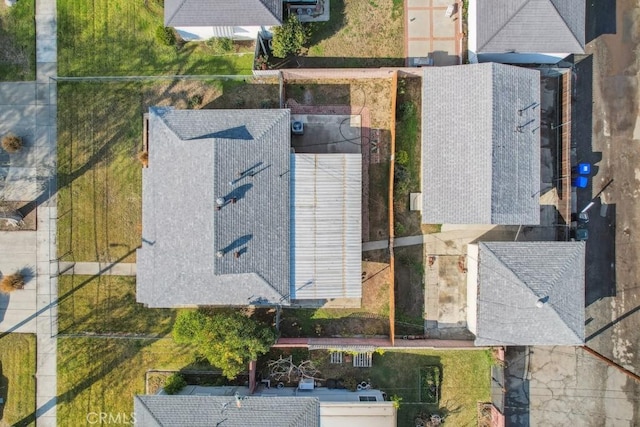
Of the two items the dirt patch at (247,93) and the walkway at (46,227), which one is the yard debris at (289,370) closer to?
the walkway at (46,227)

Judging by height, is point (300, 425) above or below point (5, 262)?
below

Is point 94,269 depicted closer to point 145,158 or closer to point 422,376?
point 145,158

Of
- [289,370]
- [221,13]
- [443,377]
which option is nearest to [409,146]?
[221,13]

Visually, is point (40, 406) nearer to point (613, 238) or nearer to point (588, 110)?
point (613, 238)

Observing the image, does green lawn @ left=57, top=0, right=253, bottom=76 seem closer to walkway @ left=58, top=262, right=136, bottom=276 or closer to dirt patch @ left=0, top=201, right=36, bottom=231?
dirt patch @ left=0, top=201, right=36, bottom=231

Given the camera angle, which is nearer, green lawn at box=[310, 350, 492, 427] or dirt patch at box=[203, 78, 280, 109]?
green lawn at box=[310, 350, 492, 427]

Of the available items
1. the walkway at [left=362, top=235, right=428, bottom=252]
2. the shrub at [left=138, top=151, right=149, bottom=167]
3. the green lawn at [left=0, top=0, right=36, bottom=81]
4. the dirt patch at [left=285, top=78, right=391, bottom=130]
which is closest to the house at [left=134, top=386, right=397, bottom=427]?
the walkway at [left=362, top=235, right=428, bottom=252]

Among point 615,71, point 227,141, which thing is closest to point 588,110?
point 615,71
